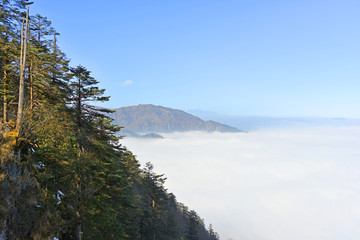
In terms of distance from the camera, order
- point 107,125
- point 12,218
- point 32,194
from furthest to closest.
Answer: point 107,125, point 32,194, point 12,218

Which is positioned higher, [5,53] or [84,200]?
[5,53]

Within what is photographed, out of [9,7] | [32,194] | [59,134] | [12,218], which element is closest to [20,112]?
[59,134]

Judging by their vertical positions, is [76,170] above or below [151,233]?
above

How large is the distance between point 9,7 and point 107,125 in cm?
1039

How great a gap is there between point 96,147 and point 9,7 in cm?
1143

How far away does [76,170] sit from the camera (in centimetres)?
1128

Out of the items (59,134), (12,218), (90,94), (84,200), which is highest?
(90,94)

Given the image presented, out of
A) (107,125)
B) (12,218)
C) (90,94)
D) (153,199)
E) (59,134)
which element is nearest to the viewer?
(12,218)

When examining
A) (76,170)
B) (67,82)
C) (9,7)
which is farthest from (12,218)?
(9,7)

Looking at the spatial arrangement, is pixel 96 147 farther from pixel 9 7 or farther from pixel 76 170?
pixel 9 7

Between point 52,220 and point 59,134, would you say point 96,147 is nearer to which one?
point 59,134

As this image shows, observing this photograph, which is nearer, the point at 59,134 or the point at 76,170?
the point at 59,134

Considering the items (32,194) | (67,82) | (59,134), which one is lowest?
(32,194)

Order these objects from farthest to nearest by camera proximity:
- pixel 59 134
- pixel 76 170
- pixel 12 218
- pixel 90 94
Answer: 1. pixel 90 94
2. pixel 76 170
3. pixel 59 134
4. pixel 12 218
